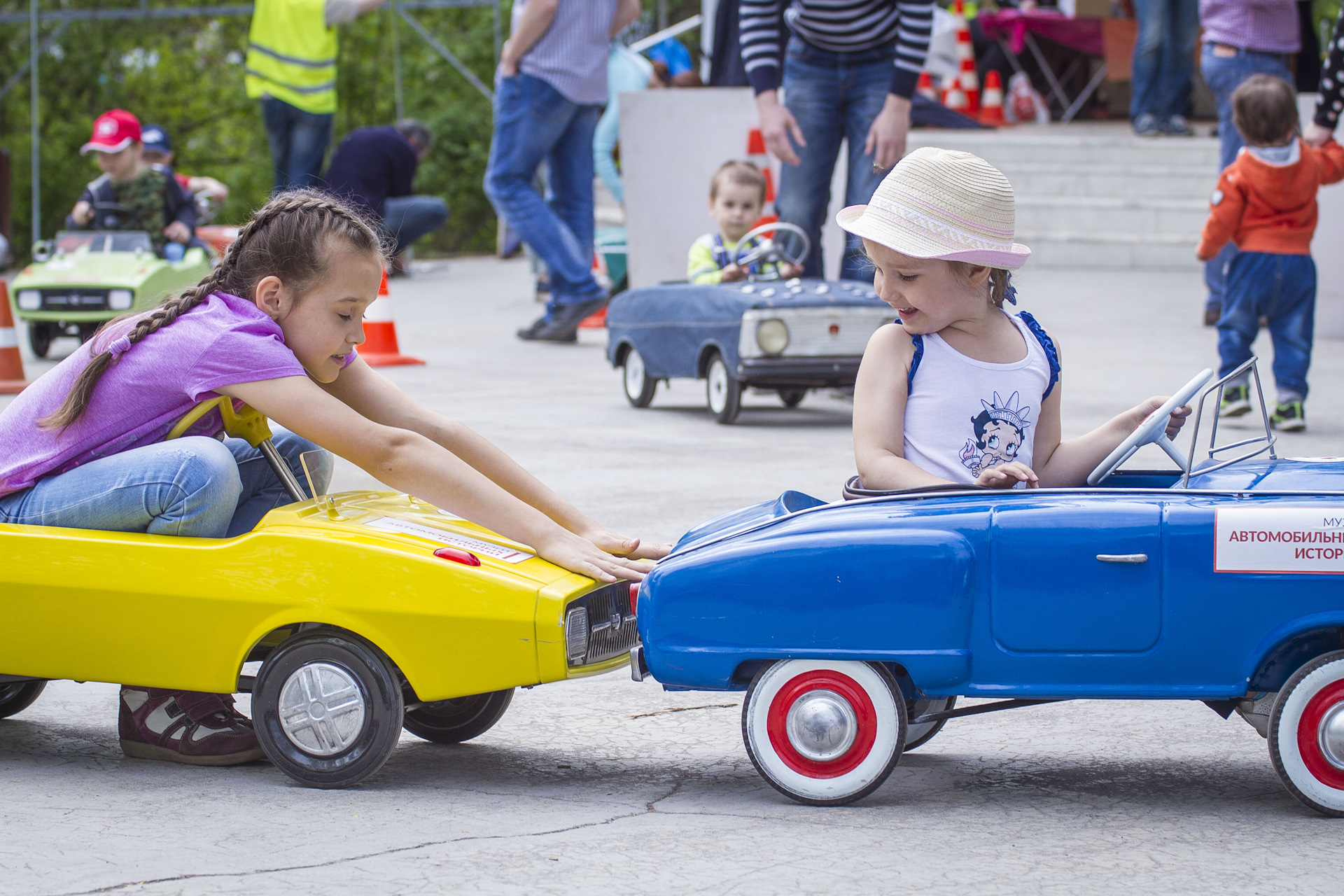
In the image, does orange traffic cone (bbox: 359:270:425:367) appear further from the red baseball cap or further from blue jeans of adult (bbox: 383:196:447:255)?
blue jeans of adult (bbox: 383:196:447:255)

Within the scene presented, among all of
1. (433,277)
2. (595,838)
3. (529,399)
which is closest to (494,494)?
(595,838)

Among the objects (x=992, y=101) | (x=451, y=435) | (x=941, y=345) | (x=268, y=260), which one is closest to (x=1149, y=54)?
(x=992, y=101)

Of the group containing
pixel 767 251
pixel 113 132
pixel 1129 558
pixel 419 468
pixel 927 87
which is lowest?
pixel 1129 558

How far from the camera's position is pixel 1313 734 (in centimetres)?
255

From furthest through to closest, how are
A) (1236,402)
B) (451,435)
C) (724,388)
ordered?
(724,388) → (1236,402) → (451,435)

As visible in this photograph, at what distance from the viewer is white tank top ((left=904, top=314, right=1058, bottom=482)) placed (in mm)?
2969

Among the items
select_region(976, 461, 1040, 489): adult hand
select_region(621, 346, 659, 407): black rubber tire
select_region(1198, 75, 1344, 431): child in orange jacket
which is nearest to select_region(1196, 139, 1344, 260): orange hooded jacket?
select_region(1198, 75, 1344, 431): child in orange jacket

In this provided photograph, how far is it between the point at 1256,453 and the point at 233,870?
82.1 inches

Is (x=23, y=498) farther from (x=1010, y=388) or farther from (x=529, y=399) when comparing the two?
(x=529, y=399)

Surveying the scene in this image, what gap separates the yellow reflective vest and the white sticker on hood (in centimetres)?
1016

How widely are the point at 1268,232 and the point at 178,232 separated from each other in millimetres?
6497

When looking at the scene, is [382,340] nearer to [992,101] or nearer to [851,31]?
[851,31]

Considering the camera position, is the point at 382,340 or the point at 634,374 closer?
the point at 634,374

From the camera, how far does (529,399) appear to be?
7613mm
